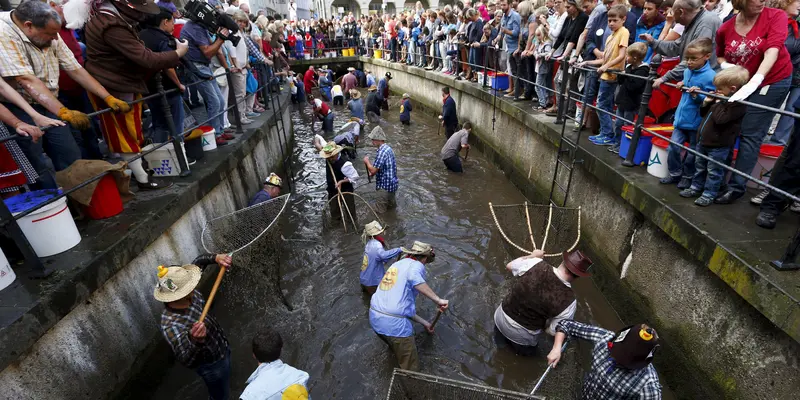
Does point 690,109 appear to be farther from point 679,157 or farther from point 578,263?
point 578,263

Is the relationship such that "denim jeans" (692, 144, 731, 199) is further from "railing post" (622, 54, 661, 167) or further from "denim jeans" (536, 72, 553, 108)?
"denim jeans" (536, 72, 553, 108)

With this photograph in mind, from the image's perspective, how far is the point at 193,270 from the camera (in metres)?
3.45

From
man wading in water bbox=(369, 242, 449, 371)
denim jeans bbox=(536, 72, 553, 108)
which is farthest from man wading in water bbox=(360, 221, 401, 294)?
denim jeans bbox=(536, 72, 553, 108)

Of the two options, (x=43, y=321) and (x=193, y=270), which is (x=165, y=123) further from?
(x=43, y=321)

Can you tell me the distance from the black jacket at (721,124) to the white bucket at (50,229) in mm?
6446

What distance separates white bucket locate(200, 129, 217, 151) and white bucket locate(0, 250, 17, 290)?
11.7ft

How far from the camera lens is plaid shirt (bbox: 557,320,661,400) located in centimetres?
298

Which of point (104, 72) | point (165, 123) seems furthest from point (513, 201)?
point (104, 72)

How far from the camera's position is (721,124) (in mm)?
4012

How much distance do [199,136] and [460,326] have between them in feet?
15.6

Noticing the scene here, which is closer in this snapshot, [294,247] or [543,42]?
[294,247]

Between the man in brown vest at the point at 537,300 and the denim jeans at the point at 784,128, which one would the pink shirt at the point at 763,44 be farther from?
the man in brown vest at the point at 537,300

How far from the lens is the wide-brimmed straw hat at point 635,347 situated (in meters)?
2.74

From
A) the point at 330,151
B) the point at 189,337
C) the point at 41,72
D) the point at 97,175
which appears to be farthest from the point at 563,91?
the point at 41,72
